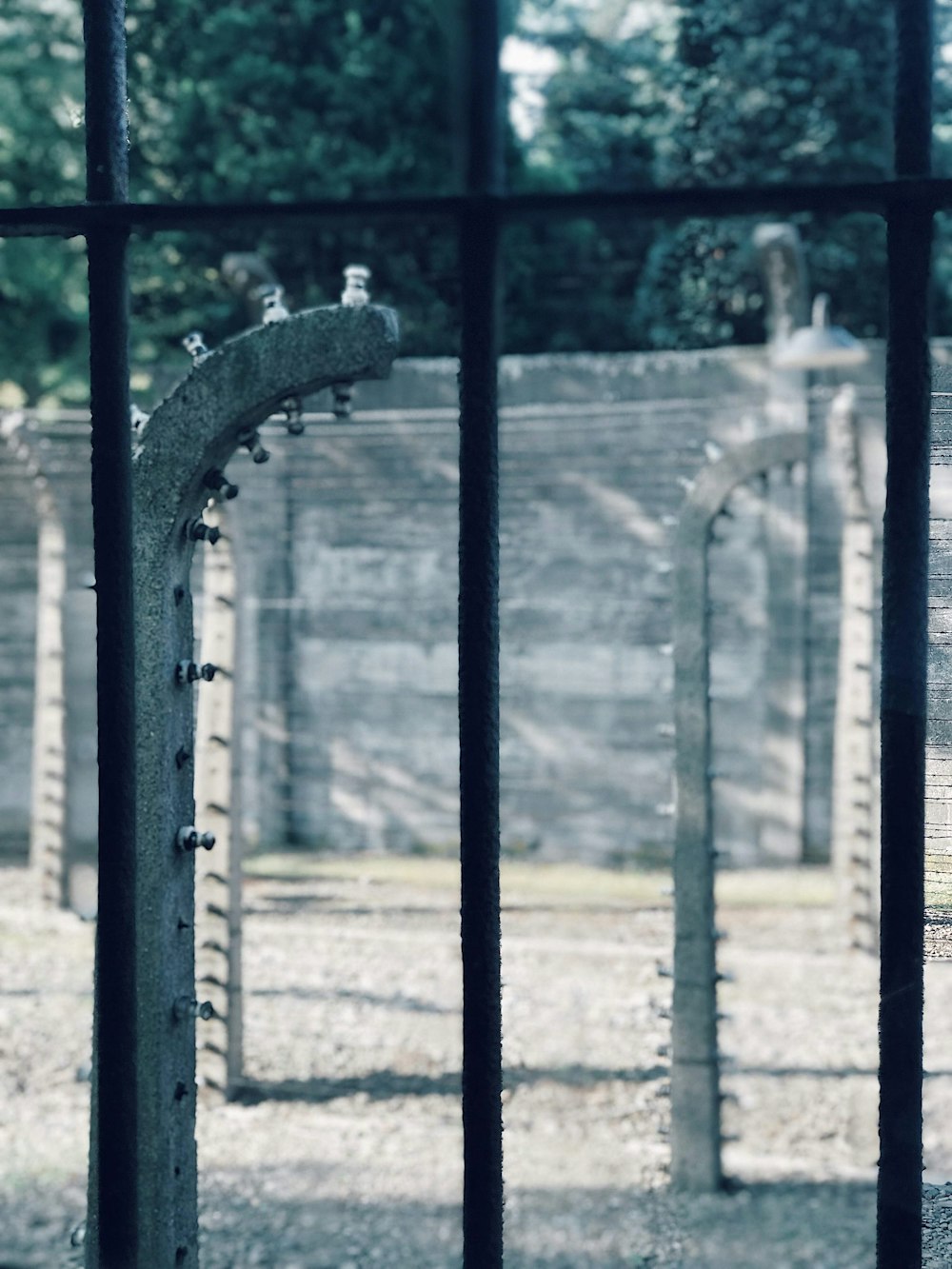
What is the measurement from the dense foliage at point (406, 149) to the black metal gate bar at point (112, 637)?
887cm

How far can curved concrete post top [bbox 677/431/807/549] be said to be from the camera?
4523 millimetres

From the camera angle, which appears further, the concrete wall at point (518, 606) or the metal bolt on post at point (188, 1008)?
the concrete wall at point (518, 606)

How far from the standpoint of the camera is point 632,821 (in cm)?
911

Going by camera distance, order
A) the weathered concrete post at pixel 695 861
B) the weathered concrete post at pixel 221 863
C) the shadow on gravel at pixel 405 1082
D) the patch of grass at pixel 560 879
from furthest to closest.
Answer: the patch of grass at pixel 560 879 → the shadow on gravel at pixel 405 1082 → the weathered concrete post at pixel 221 863 → the weathered concrete post at pixel 695 861

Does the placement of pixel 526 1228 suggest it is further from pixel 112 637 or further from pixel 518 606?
pixel 518 606

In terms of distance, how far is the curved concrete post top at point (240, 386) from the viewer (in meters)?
1.95

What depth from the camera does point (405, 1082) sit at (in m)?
5.54

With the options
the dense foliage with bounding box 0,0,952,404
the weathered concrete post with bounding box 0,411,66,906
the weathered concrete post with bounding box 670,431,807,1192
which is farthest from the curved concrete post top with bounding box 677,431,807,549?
the dense foliage with bounding box 0,0,952,404

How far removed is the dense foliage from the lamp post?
5.76 feet

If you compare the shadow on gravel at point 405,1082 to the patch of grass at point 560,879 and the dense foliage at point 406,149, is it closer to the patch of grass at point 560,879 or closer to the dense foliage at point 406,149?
the patch of grass at point 560,879

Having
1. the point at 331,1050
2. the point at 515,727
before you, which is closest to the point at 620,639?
the point at 515,727

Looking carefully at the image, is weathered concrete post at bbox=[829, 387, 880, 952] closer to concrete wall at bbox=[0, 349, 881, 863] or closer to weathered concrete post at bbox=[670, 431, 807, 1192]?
concrete wall at bbox=[0, 349, 881, 863]

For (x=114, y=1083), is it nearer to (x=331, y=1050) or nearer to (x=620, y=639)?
(x=331, y=1050)

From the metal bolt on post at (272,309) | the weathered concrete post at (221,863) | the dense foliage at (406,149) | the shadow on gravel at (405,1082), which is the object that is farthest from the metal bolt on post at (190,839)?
the dense foliage at (406,149)
